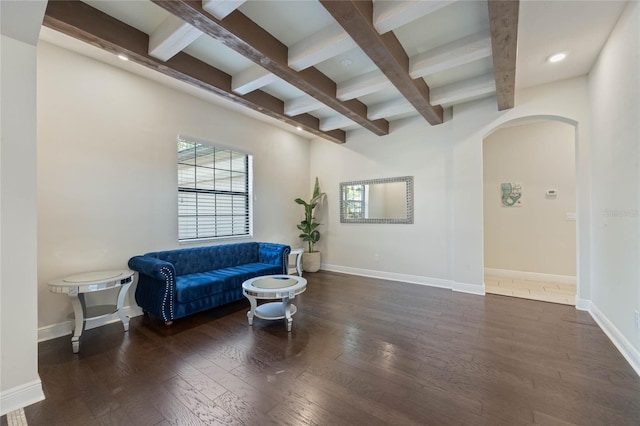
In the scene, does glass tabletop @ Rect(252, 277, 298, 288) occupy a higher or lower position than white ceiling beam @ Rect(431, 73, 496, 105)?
lower

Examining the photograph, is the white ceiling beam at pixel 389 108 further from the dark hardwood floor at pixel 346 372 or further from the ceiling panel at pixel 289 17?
the dark hardwood floor at pixel 346 372

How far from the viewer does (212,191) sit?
429cm

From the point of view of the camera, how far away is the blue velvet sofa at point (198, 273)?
115 inches

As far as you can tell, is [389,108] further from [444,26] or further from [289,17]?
[289,17]

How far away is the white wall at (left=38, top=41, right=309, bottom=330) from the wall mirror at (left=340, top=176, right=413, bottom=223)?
2.74 metres

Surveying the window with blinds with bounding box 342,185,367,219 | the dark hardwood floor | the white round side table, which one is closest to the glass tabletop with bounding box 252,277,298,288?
the dark hardwood floor

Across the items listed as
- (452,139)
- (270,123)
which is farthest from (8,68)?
(452,139)

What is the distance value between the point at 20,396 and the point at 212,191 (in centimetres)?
298

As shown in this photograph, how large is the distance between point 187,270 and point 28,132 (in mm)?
2281

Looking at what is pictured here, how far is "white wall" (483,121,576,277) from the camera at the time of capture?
4.61 metres

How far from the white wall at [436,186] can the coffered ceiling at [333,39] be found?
1.47ft

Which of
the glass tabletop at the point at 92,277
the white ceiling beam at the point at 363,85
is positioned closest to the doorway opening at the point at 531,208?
the white ceiling beam at the point at 363,85

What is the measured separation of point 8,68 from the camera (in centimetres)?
171

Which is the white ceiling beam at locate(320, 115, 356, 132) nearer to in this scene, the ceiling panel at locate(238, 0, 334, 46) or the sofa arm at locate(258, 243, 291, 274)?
the ceiling panel at locate(238, 0, 334, 46)
